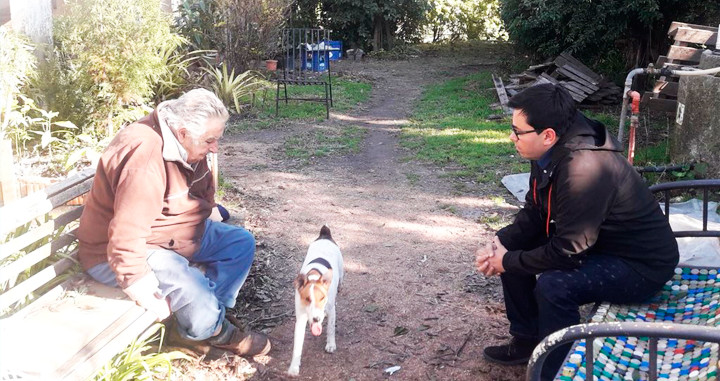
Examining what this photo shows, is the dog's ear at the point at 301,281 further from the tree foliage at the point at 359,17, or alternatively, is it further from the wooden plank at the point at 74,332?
the tree foliage at the point at 359,17

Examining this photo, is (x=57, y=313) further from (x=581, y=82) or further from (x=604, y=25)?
(x=604, y=25)

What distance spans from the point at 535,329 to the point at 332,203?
3310 millimetres

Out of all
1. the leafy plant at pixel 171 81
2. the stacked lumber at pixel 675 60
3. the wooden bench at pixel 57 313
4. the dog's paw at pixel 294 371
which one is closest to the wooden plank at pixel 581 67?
the stacked lumber at pixel 675 60

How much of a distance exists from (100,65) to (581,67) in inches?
305

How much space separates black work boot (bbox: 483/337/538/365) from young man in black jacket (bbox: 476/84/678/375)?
0.49 m

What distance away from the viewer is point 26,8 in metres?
8.20

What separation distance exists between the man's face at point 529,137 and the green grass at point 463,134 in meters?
4.18

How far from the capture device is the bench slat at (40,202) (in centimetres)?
316

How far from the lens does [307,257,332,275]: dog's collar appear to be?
11.8 ft

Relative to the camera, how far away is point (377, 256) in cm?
532

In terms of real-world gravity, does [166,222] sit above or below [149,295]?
above

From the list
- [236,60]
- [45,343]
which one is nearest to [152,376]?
[45,343]

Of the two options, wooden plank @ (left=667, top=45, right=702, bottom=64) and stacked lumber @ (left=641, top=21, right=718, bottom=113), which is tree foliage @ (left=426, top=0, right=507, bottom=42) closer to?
stacked lumber @ (left=641, top=21, right=718, bottom=113)

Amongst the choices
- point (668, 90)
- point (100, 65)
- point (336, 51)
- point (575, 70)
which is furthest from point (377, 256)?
point (336, 51)
